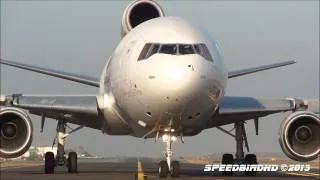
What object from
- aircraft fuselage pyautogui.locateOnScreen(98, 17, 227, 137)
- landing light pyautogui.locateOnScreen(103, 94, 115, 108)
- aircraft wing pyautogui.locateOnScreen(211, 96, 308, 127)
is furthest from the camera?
aircraft wing pyautogui.locateOnScreen(211, 96, 308, 127)

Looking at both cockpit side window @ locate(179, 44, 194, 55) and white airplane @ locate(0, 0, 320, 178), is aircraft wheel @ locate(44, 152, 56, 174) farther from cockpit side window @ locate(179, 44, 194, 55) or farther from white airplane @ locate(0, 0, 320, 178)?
cockpit side window @ locate(179, 44, 194, 55)

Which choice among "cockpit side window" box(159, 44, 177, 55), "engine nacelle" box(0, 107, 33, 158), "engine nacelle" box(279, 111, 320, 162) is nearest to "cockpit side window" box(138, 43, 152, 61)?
"cockpit side window" box(159, 44, 177, 55)

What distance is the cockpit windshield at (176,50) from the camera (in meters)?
17.4

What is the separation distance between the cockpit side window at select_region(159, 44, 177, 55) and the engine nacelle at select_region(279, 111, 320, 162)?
4.75 m

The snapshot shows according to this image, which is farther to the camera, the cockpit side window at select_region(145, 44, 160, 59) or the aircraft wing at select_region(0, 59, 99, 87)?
the aircraft wing at select_region(0, 59, 99, 87)

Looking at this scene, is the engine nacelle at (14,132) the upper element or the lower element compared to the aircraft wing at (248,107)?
lower

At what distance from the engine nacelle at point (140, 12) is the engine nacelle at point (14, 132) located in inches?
256

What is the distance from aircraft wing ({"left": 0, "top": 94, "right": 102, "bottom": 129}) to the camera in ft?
71.7

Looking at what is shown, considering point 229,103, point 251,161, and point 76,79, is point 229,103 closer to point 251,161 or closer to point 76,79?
point 251,161

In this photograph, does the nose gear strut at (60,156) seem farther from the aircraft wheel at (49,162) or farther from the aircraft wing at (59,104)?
the aircraft wing at (59,104)

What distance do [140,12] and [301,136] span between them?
338 inches

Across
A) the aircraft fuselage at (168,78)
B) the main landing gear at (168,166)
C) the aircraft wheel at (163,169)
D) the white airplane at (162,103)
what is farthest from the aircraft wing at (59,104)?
the aircraft wheel at (163,169)

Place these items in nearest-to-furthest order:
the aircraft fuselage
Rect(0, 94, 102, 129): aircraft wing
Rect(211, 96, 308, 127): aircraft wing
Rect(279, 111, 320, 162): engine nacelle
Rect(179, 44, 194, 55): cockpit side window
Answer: the aircraft fuselage
Rect(179, 44, 194, 55): cockpit side window
Rect(279, 111, 320, 162): engine nacelle
Rect(211, 96, 308, 127): aircraft wing
Rect(0, 94, 102, 129): aircraft wing

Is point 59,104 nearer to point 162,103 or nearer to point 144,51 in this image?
point 144,51
